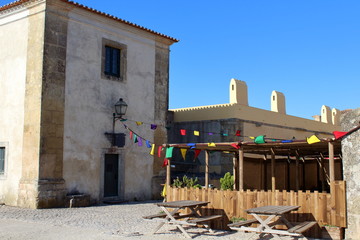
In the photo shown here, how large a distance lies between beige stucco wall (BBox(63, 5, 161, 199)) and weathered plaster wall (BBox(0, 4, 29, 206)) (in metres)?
1.51

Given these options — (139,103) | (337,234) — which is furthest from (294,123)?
(337,234)

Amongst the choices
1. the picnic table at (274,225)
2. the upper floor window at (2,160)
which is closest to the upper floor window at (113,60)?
the upper floor window at (2,160)

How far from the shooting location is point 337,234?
26.8 feet

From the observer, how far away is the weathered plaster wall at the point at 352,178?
310 inches

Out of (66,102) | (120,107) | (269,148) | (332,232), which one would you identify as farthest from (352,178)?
(66,102)

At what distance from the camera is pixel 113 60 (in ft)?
51.9

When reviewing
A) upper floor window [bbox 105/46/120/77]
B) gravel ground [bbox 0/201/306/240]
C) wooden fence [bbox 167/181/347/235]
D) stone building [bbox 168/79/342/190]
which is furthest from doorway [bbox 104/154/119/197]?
wooden fence [bbox 167/181/347/235]

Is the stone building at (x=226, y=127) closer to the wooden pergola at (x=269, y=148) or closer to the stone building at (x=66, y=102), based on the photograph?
the wooden pergola at (x=269, y=148)

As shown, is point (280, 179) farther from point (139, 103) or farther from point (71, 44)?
point (71, 44)

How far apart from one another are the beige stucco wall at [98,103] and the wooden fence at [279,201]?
4.67 m

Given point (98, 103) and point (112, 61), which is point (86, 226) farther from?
point (112, 61)

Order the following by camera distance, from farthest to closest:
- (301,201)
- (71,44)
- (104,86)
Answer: (104,86)
(71,44)
(301,201)

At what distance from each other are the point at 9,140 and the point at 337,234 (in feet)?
35.0

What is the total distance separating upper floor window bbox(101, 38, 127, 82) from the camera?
1534cm
